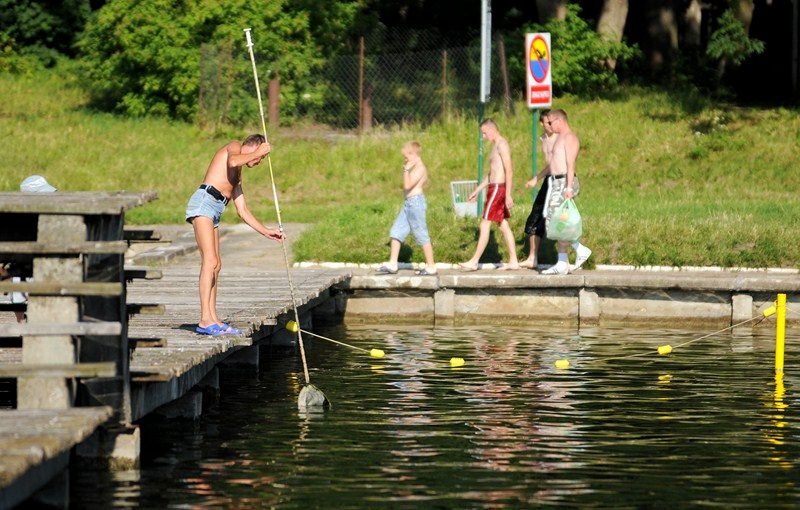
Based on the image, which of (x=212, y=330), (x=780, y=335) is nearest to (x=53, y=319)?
(x=212, y=330)

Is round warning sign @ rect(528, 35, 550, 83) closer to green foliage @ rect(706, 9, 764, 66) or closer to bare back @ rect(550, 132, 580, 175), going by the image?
bare back @ rect(550, 132, 580, 175)

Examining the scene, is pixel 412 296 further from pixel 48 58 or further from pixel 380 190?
pixel 48 58

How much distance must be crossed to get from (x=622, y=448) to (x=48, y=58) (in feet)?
97.2

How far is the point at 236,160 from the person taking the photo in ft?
38.8

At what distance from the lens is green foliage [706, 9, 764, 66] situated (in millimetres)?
30328

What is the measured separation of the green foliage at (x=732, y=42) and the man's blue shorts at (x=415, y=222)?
14057mm

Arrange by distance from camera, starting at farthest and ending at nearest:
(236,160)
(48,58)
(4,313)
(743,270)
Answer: (48,58) → (743,270) → (4,313) → (236,160)

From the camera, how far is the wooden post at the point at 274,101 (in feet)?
93.2

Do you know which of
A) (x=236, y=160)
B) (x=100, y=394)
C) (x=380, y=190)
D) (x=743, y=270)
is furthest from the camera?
(x=380, y=190)

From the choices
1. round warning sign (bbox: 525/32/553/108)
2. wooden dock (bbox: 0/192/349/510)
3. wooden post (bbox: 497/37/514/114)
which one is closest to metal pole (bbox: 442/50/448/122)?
wooden post (bbox: 497/37/514/114)

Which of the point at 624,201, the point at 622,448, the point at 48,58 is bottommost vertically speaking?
the point at 622,448

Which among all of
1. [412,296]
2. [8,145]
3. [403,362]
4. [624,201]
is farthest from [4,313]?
[8,145]

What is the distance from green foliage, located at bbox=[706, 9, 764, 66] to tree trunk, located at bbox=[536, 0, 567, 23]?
3.07 meters

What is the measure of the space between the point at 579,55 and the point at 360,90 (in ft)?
16.8
